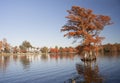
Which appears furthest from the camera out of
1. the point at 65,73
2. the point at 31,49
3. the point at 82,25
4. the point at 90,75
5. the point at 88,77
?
the point at 31,49

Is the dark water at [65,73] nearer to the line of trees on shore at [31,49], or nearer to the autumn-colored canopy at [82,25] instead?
the autumn-colored canopy at [82,25]

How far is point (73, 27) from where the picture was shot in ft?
155

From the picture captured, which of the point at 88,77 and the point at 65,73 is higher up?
the point at 88,77

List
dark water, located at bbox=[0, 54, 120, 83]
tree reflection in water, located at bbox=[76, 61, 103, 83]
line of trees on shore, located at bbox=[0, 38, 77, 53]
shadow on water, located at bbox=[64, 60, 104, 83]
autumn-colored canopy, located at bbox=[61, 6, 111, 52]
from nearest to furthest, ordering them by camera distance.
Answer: shadow on water, located at bbox=[64, 60, 104, 83] < tree reflection in water, located at bbox=[76, 61, 103, 83] < dark water, located at bbox=[0, 54, 120, 83] < autumn-colored canopy, located at bbox=[61, 6, 111, 52] < line of trees on shore, located at bbox=[0, 38, 77, 53]

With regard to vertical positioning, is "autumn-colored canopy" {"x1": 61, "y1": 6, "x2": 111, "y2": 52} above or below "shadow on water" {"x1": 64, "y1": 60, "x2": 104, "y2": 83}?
above

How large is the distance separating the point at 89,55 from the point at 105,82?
2874 centimetres

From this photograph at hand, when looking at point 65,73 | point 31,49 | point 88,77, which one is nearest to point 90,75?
point 88,77

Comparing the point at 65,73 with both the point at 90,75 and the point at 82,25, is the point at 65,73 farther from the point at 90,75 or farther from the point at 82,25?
the point at 82,25

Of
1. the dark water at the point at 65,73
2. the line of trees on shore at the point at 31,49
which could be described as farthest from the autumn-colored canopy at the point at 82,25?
the line of trees on shore at the point at 31,49

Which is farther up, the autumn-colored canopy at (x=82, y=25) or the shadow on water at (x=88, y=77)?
the autumn-colored canopy at (x=82, y=25)

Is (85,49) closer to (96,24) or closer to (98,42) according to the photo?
(98,42)

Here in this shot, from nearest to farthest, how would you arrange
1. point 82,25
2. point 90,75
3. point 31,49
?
point 90,75
point 82,25
point 31,49

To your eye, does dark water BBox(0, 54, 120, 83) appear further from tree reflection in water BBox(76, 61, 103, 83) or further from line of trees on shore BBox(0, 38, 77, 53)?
line of trees on shore BBox(0, 38, 77, 53)

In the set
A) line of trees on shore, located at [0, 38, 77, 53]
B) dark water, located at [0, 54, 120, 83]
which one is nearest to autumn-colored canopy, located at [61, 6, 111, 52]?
dark water, located at [0, 54, 120, 83]
